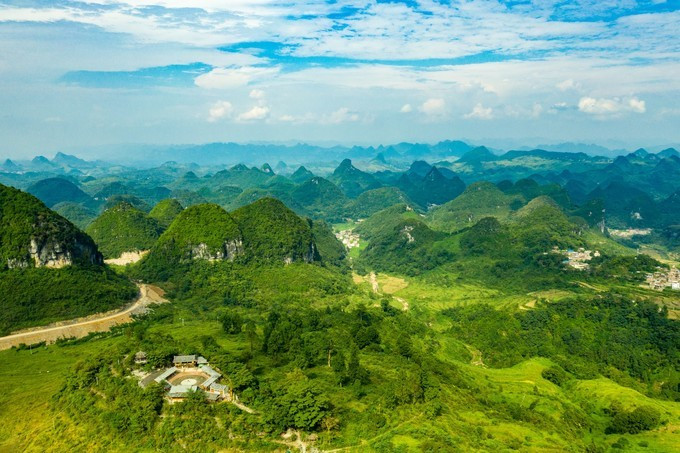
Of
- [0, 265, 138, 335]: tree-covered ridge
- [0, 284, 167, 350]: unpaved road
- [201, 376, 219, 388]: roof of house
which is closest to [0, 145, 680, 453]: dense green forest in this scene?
[0, 265, 138, 335]: tree-covered ridge

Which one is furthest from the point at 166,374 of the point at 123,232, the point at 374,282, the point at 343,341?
the point at 123,232

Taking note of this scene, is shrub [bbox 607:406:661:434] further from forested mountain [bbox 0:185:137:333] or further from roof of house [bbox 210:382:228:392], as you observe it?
forested mountain [bbox 0:185:137:333]

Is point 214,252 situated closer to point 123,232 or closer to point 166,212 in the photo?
point 123,232

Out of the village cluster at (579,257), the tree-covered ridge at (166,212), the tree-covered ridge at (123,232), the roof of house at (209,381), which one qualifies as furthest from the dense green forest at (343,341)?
the tree-covered ridge at (166,212)

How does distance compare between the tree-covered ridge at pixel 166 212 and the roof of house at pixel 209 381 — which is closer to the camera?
the roof of house at pixel 209 381

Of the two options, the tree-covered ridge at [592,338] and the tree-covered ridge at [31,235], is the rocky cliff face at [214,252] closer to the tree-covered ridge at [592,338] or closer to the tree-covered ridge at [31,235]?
the tree-covered ridge at [31,235]

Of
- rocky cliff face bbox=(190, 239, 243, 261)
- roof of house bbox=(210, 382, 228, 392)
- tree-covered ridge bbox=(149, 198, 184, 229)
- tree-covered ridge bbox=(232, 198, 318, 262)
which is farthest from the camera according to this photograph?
tree-covered ridge bbox=(149, 198, 184, 229)
